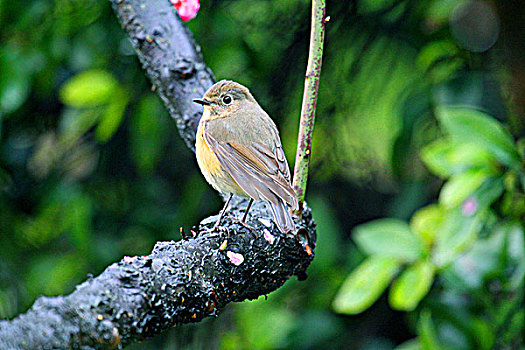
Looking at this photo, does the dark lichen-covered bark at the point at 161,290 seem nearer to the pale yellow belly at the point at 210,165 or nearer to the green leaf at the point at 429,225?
the pale yellow belly at the point at 210,165

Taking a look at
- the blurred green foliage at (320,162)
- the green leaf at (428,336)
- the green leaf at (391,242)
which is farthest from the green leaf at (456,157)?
the green leaf at (428,336)

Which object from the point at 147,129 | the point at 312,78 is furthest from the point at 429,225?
the point at 147,129

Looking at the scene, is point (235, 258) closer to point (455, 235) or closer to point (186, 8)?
point (186, 8)

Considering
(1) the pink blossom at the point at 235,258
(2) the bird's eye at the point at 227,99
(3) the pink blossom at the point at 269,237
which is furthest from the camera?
(2) the bird's eye at the point at 227,99

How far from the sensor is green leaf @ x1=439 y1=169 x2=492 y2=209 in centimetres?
192

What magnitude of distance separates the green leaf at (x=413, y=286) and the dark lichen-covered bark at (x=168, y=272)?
70 cm

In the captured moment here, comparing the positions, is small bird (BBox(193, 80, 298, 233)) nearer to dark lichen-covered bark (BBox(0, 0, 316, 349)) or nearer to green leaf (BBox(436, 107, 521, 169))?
dark lichen-covered bark (BBox(0, 0, 316, 349))

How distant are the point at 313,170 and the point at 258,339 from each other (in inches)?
32.1

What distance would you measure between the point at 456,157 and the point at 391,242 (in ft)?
1.17

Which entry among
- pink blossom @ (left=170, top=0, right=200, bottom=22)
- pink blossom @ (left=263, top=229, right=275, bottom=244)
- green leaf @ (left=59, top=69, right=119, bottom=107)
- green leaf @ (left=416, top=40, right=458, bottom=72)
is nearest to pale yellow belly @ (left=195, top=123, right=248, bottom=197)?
pink blossom @ (left=170, top=0, right=200, bottom=22)

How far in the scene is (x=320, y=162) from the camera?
9.26 feet

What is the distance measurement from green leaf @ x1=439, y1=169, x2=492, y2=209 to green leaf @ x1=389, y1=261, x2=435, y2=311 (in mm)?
251

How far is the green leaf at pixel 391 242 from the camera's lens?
6.84 feet

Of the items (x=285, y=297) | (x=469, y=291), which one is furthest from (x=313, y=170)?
(x=469, y=291)
